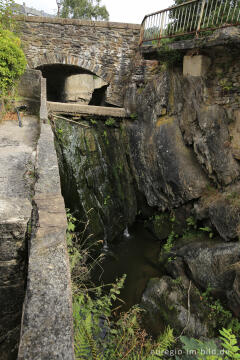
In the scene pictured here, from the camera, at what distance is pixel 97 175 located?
297 inches

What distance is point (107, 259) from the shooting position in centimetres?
681

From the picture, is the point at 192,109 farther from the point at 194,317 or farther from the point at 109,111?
the point at 194,317

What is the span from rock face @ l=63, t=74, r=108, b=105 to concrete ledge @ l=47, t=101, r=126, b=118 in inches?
324

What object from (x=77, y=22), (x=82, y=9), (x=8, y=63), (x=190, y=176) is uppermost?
(x=82, y=9)

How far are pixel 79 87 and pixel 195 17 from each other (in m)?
11.0

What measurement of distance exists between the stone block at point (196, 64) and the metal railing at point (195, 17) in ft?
2.13

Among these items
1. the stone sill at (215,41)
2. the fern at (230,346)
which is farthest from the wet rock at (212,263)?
the stone sill at (215,41)

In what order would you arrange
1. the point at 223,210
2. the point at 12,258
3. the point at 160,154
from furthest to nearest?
the point at 160,154
the point at 223,210
the point at 12,258

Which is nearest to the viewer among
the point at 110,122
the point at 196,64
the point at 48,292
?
the point at 48,292

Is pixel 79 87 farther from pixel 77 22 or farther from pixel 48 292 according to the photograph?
pixel 48 292

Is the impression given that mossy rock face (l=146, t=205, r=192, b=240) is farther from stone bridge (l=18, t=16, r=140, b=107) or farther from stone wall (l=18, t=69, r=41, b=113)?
stone bridge (l=18, t=16, r=140, b=107)

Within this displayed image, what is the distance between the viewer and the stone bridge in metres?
8.27

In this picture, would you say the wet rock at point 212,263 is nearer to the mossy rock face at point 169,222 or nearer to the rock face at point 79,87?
the mossy rock face at point 169,222

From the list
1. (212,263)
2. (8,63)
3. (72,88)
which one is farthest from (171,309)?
(72,88)
